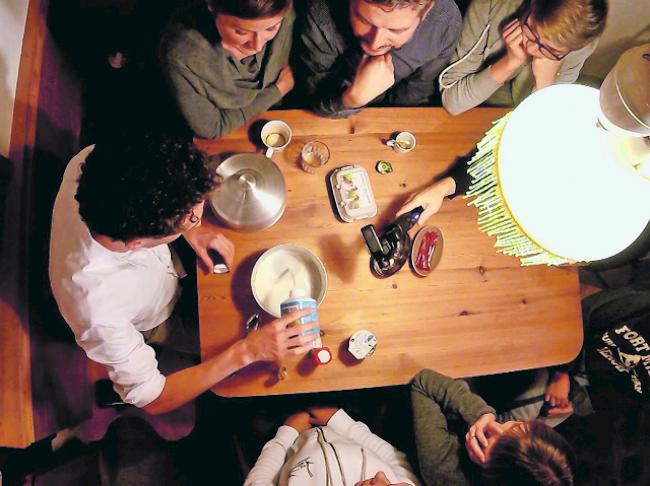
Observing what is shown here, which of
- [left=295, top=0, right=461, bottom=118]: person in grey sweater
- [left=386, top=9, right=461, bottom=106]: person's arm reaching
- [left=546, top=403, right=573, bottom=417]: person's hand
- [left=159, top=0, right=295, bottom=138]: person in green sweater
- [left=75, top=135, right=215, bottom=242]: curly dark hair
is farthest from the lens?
[left=546, top=403, right=573, bottom=417]: person's hand

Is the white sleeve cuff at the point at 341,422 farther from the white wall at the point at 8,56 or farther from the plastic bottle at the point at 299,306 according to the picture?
the white wall at the point at 8,56

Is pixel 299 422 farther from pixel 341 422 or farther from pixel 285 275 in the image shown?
pixel 285 275

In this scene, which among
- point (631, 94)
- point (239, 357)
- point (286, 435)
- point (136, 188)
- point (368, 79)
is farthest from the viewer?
point (286, 435)

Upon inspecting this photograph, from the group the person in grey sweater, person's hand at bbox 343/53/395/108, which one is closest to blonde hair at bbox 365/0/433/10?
the person in grey sweater

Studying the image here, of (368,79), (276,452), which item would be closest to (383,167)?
(368,79)

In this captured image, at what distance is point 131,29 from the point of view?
2.47 meters

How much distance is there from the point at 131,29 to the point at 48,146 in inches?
35.4

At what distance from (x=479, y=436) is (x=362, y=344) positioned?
62 cm

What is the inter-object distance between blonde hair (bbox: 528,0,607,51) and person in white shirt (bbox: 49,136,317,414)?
4.55ft

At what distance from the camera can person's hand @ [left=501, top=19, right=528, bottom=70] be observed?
77.6 inches

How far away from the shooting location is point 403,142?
195 centimetres

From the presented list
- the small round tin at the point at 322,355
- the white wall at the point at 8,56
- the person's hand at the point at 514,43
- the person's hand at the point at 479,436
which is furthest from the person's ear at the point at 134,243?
the person's hand at the point at 514,43

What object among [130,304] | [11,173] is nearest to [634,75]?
[130,304]

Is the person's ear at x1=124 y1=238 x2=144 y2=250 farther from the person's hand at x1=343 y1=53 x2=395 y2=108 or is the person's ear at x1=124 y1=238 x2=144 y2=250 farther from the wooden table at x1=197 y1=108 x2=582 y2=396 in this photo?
the person's hand at x1=343 y1=53 x2=395 y2=108
